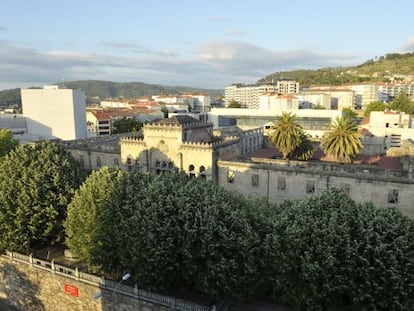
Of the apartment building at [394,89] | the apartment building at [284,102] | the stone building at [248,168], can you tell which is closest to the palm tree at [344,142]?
the stone building at [248,168]

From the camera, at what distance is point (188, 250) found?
24.0 meters

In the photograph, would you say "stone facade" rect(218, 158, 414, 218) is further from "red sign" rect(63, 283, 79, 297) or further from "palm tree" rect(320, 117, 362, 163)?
"red sign" rect(63, 283, 79, 297)

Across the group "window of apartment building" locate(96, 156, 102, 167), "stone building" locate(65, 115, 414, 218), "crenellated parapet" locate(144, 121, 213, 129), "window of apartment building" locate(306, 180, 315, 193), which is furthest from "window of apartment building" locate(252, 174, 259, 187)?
"window of apartment building" locate(96, 156, 102, 167)

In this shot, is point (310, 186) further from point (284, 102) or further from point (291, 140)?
point (284, 102)

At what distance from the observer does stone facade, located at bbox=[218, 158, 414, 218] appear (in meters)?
34.4

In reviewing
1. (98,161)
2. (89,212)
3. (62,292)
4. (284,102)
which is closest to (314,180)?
(89,212)

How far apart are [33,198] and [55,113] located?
6799 cm

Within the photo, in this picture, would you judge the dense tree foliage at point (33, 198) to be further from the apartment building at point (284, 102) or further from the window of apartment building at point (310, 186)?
the apartment building at point (284, 102)

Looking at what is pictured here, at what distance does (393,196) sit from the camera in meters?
34.7

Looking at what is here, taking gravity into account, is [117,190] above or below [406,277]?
above

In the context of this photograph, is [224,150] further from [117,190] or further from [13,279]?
[13,279]

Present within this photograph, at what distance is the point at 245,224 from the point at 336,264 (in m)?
6.57

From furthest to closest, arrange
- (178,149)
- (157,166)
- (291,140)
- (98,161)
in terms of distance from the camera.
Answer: (98,161) < (291,140) < (157,166) < (178,149)

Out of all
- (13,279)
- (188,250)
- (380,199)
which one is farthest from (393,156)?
(13,279)
